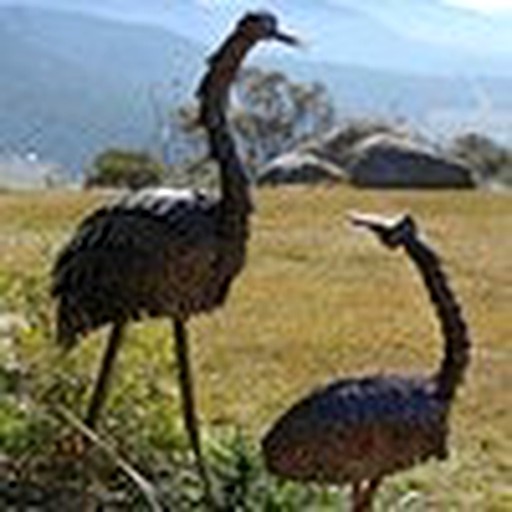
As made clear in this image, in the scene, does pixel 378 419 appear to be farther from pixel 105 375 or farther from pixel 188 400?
pixel 105 375

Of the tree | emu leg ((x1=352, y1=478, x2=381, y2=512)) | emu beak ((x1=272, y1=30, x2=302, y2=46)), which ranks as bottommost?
the tree

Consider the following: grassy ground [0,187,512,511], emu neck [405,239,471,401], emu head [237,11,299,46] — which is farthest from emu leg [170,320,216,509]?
emu neck [405,239,471,401]

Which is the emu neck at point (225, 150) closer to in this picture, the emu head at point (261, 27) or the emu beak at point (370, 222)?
the emu head at point (261, 27)

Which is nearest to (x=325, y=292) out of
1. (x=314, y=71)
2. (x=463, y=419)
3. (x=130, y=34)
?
(x=463, y=419)

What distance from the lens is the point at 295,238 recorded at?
883 inches

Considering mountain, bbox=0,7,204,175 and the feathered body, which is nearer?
the feathered body

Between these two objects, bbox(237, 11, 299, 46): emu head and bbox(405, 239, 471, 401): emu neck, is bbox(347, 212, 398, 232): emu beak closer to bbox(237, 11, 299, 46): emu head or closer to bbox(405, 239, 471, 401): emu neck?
bbox(405, 239, 471, 401): emu neck

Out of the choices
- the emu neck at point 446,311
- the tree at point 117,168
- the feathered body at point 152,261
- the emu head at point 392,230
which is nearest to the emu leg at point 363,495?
the emu neck at point 446,311

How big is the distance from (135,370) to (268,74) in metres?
52.4

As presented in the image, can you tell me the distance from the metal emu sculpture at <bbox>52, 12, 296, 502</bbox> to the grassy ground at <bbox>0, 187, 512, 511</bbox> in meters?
1.39

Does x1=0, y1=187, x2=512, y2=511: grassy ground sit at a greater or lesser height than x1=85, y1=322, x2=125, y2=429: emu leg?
lesser

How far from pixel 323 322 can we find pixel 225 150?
26.6 ft

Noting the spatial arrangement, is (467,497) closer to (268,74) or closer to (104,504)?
(104,504)

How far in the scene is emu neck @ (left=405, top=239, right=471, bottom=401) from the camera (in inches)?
284
